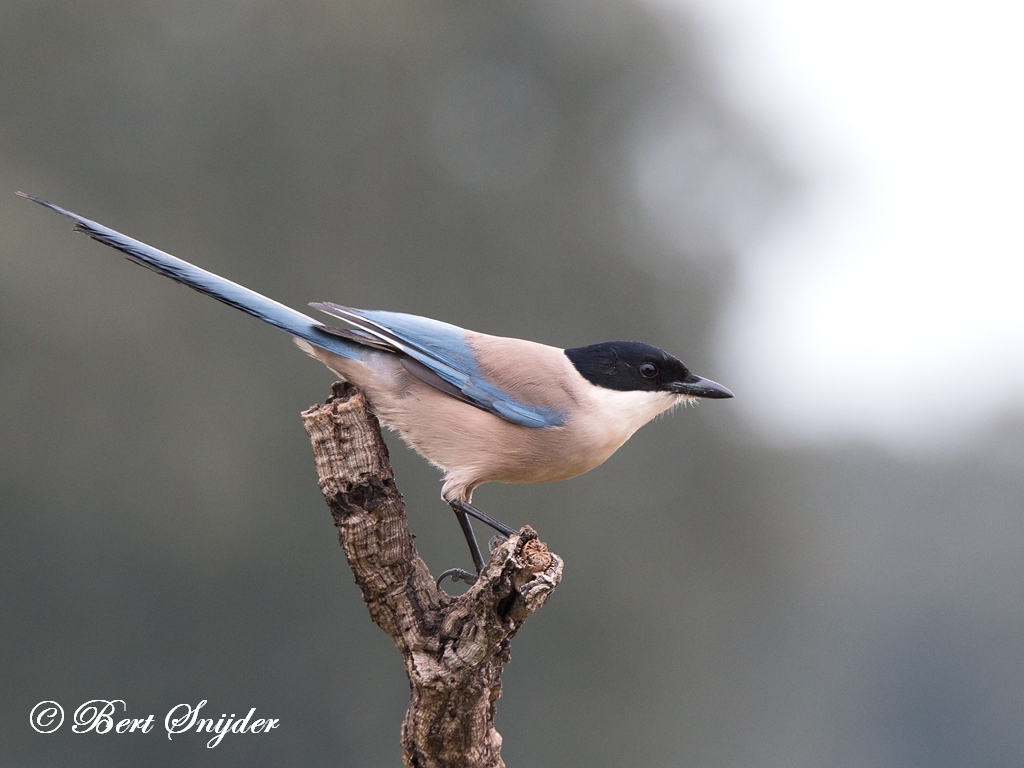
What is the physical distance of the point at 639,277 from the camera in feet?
22.7

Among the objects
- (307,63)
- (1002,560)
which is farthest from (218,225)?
(1002,560)

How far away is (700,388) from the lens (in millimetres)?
2477

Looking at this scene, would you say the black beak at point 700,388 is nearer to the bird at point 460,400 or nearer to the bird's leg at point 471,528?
the bird at point 460,400

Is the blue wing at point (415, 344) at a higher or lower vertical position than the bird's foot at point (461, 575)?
higher

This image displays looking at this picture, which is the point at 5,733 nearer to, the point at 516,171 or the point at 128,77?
the point at 128,77

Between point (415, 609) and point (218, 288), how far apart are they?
35.5 inches

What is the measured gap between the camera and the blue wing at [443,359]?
2.30 metres

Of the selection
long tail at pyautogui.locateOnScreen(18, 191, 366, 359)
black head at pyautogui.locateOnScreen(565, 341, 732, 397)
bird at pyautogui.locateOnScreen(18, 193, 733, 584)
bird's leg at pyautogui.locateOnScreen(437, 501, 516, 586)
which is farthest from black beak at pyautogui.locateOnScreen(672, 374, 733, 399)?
long tail at pyautogui.locateOnScreen(18, 191, 366, 359)

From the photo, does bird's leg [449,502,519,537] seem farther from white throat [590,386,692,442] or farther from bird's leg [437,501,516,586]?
white throat [590,386,692,442]

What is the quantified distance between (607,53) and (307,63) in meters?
2.49

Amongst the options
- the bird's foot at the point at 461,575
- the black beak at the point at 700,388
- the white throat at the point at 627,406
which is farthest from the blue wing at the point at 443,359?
the bird's foot at the point at 461,575

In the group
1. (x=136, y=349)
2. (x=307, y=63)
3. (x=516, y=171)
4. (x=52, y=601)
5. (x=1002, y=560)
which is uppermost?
(x=307, y=63)

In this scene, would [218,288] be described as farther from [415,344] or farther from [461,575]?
[461,575]

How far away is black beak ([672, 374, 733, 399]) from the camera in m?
2.48
